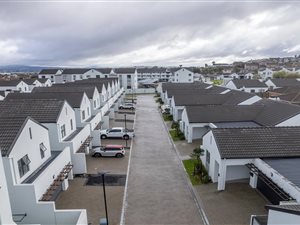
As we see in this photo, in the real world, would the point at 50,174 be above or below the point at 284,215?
below

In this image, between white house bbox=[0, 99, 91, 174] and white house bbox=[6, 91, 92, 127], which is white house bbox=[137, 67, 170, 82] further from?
white house bbox=[0, 99, 91, 174]

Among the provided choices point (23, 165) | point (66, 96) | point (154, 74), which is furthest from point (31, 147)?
point (154, 74)

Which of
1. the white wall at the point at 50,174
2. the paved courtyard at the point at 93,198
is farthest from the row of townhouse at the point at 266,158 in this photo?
the white wall at the point at 50,174

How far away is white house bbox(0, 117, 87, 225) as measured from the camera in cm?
1409

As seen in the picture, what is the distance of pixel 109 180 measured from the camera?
2075 cm

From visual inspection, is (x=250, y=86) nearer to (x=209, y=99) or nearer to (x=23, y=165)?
(x=209, y=99)

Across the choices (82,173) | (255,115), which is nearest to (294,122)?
(255,115)

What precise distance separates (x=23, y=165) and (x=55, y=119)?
633cm

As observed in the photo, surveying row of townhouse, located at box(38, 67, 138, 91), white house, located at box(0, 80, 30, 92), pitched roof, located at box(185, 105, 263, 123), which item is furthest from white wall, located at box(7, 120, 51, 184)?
row of townhouse, located at box(38, 67, 138, 91)

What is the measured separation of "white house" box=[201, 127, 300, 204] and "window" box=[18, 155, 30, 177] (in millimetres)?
13078

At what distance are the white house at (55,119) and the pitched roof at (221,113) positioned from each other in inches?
550

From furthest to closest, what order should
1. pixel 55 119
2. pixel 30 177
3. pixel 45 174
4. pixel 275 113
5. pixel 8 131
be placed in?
pixel 275 113 → pixel 55 119 → pixel 30 177 → pixel 45 174 → pixel 8 131

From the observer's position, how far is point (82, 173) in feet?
71.7

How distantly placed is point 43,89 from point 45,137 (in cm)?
2334
